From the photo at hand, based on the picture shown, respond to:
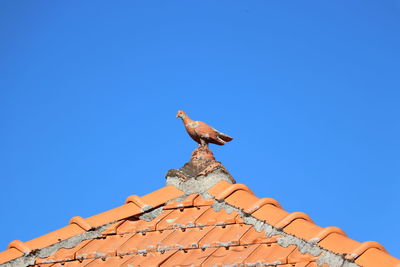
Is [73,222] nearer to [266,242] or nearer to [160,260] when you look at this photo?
[160,260]

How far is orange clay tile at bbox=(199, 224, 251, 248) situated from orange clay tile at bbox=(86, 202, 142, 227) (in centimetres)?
96

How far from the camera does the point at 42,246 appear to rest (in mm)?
7570

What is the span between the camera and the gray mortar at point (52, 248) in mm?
7477

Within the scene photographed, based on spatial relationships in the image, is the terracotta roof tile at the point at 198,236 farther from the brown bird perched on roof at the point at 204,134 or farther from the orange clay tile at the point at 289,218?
the brown bird perched on roof at the point at 204,134

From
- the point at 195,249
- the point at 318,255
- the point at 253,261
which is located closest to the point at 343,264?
the point at 318,255

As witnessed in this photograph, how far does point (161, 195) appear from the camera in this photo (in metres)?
8.12

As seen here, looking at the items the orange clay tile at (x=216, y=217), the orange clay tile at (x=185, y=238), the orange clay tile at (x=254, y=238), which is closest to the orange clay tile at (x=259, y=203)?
the orange clay tile at (x=216, y=217)

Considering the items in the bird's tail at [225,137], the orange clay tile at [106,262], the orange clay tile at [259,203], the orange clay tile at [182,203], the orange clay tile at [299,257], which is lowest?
the orange clay tile at [299,257]

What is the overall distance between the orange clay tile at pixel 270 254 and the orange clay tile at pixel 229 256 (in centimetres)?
5

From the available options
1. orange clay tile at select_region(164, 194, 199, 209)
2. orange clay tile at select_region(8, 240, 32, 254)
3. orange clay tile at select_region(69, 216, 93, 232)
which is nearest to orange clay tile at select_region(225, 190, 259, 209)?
orange clay tile at select_region(164, 194, 199, 209)

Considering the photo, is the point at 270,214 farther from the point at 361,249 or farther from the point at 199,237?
the point at 361,249

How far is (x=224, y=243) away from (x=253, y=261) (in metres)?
0.46

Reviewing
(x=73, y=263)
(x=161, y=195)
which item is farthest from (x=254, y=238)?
(x=73, y=263)

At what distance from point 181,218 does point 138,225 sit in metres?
0.42
